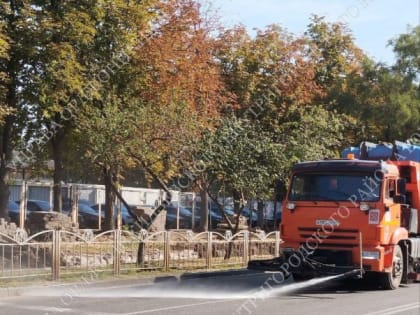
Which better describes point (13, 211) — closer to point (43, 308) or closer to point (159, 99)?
point (159, 99)

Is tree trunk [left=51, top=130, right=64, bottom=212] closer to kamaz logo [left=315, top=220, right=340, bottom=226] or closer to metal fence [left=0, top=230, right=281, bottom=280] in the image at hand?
metal fence [left=0, top=230, right=281, bottom=280]

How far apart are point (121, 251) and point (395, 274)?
21.1ft

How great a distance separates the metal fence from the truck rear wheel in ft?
17.9

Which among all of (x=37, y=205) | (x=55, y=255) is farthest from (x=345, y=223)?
(x=37, y=205)

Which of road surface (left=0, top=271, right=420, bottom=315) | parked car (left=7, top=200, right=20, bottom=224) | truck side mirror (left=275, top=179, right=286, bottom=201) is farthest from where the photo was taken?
parked car (left=7, top=200, right=20, bottom=224)

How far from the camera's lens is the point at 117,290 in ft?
51.0

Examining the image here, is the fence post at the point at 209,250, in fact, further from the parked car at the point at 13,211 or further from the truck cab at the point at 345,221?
the parked car at the point at 13,211

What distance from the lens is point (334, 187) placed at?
1548 cm

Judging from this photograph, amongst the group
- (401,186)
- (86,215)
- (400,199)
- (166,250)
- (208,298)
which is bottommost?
(208,298)

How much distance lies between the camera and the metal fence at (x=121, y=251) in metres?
15.3

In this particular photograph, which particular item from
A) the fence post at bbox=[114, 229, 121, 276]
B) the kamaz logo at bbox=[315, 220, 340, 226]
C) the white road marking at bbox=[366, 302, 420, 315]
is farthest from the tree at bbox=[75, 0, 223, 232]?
the white road marking at bbox=[366, 302, 420, 315]

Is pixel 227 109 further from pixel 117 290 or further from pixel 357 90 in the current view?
pixel 117 290

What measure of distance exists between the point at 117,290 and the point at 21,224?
9.38 m

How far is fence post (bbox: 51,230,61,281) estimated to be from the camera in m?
15.6
